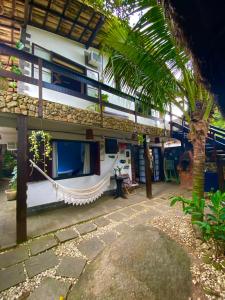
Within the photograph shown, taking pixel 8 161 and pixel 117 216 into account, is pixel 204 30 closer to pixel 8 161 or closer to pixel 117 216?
pixel 117 216

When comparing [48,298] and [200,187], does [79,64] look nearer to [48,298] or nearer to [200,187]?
[200,187]

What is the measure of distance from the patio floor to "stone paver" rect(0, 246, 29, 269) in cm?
20

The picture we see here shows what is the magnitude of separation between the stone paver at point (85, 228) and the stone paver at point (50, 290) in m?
1.22

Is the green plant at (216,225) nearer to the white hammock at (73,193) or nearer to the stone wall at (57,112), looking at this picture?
the white hammock at (73,193)

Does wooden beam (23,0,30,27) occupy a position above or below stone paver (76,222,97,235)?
above

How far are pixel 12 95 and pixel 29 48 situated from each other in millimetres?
2650

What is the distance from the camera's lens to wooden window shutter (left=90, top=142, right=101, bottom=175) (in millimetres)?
5758

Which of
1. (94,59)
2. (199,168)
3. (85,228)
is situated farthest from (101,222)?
(94,59)

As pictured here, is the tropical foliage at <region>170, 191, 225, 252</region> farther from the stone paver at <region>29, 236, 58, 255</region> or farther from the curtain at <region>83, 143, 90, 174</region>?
the curtain at <region>83, 143, 90, 174</region>

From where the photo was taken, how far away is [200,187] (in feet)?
10.3

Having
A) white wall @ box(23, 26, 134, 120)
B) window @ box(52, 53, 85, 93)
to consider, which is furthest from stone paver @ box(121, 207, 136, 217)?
window @ box(52, 53, 85, 93)

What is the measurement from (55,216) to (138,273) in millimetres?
2796

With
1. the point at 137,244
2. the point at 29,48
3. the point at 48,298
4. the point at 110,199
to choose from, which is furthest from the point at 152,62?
the point at 110,199

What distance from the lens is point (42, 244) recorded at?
291 cm
